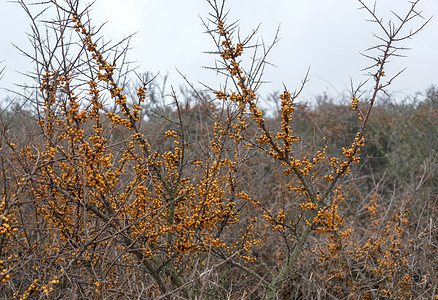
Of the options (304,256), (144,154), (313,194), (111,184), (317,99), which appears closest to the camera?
(111,184)

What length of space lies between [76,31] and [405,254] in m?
4.72

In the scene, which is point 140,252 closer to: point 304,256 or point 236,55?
point 236,55

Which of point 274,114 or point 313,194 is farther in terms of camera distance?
point 274,114

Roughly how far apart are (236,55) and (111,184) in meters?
1.72

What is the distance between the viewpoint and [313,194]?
385cm

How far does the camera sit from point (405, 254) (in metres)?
4.87

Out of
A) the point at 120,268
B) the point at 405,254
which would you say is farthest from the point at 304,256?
the point at 120,268

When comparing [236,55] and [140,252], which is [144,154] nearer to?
[140,252]

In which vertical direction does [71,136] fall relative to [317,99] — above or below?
below

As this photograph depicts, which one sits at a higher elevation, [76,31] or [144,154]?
[76,31]

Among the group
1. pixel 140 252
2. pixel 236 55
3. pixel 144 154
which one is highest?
pixel 236 55

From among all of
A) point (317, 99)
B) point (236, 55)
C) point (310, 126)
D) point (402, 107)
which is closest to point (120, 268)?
point (236, 55)

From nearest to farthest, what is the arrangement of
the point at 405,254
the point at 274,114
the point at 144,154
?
the point at 144,154, the point at 405,254, the point at 274,114

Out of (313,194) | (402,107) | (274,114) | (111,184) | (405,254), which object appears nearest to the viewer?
(111,184)
